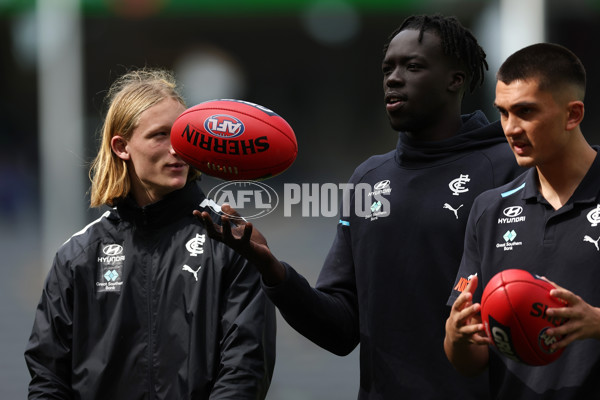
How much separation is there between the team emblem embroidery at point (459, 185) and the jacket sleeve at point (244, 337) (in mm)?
705

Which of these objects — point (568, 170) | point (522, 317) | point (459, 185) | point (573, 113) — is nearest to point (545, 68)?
point (573, 113)

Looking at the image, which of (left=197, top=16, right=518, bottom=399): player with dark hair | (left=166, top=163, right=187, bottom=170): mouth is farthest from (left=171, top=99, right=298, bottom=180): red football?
(left=197, top=16, right=518, bottom=399): player with dark hair

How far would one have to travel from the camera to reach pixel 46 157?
8.57 m

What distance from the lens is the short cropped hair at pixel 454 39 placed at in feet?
10.2

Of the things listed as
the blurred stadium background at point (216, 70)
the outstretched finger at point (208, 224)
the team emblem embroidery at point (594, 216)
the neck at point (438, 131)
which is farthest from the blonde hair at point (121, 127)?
the blurred stadium background at point (216, 70)

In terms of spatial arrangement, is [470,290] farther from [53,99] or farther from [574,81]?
[53,99]

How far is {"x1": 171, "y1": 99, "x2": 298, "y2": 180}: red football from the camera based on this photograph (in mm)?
2936

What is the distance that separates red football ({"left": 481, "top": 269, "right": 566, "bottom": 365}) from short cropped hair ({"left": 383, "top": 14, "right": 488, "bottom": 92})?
3.37 feet

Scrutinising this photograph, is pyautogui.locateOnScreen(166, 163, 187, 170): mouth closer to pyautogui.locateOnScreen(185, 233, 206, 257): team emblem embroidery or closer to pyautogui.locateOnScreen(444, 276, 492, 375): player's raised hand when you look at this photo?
pyautogui.locateOnScreen(185, 233, 206, 257): team emblem embroidery

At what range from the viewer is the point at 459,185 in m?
2.96

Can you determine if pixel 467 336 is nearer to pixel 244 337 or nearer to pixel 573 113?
pixel 573 113

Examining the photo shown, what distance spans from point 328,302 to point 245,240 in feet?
1.70

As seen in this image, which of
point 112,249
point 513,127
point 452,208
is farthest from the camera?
point 112,249

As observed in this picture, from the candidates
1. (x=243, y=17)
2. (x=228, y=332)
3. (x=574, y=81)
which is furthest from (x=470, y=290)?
(x=243, y=17)
